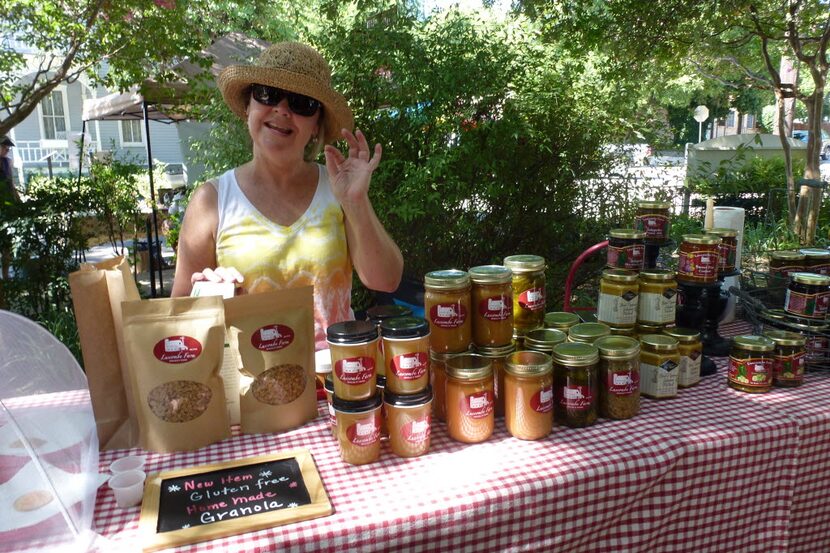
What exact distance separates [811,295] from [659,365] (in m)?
0.67

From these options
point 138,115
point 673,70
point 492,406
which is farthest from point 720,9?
point 138,115

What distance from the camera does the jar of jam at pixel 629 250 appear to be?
210cm

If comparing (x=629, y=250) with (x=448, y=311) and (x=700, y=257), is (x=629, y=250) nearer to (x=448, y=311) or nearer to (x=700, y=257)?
(x=700, y=257)

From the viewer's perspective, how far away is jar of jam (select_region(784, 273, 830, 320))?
2037 millimetres

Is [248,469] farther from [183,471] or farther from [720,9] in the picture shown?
[720,9]

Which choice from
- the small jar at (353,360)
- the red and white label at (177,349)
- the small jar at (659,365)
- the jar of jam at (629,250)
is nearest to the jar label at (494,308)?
the small jar at (353,360)

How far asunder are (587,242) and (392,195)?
198 centimetres

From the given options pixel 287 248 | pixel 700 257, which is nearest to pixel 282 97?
pixel 287 248

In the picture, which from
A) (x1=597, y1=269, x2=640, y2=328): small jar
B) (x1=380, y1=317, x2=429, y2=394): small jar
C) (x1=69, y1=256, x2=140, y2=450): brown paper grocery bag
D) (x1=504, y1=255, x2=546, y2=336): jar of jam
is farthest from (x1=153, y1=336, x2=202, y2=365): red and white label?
(x1=597, y1=269, x2=640, y2=328): small jar

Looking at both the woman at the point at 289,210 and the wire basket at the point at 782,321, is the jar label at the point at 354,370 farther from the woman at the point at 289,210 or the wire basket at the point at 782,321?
the wire basket at the point at 782,321

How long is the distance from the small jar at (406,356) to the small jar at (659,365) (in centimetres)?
78

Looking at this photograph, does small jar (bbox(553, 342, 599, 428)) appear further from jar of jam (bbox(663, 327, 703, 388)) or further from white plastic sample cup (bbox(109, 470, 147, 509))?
white plastic sample cup (bbox(109, 470, 147, 509))

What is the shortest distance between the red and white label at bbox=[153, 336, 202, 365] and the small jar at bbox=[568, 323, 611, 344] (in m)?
1.08

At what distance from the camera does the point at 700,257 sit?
2.07 m
